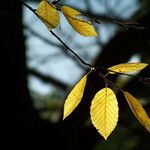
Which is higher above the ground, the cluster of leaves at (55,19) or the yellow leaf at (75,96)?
the cluster of leaves at (55,19)

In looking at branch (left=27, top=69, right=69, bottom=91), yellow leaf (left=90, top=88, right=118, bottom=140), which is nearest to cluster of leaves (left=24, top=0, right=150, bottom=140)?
yellow leaf (left=90, top=88, right=118, bottom=140)

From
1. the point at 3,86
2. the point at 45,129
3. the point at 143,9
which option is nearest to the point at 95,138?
the point at 45,129

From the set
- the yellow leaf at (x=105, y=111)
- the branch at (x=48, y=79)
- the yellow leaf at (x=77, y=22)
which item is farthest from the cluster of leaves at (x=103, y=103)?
the branch at (x=48, y=79)

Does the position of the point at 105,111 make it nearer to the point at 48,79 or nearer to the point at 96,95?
the point at 96,95

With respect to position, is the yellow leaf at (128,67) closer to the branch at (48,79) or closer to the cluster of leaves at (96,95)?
the cluster of leaves at (96,95)

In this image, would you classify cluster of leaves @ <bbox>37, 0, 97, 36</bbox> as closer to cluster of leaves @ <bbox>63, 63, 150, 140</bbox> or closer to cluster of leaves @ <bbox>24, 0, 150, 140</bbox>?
cluster of leaves @ <bbox>24, 0, 150, 140</bbox>

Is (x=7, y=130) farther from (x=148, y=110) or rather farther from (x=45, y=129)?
(x=148, y=110)
